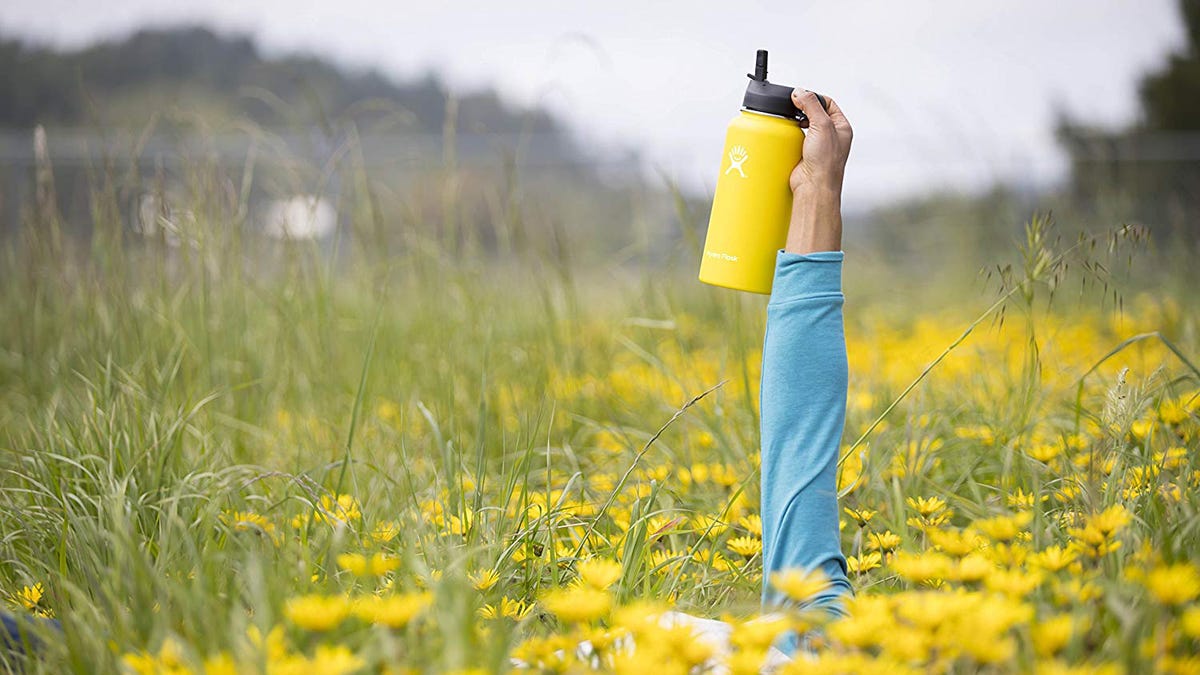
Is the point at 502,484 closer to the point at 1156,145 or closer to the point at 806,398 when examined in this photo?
the point at 806,398

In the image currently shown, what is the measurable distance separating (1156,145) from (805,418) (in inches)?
383

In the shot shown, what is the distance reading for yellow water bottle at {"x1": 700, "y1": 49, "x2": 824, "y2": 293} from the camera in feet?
5.03

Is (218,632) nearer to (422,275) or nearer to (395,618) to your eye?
(395,618)

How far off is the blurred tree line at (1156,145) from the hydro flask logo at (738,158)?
7085 mm

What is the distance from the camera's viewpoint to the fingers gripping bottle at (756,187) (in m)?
1.53

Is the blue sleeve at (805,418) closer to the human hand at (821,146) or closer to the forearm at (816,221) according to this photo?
the forearm at (816,221)

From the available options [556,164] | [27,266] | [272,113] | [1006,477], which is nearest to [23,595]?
[27,266]

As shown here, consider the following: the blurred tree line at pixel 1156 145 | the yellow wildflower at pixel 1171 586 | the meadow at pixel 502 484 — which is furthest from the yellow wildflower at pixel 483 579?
the blurred tree line at pixel 1156 145

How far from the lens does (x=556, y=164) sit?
413 inches

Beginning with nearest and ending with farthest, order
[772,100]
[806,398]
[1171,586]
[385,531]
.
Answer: [1171,586], [806,398], [772,100], [385,531]

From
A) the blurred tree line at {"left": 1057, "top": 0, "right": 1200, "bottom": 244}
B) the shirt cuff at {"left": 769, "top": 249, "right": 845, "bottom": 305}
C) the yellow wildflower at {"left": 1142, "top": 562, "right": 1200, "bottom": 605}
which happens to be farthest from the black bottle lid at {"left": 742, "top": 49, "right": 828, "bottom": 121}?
the blurred tree line at {"left": 1057, "top": 0, "right": 1200, "bottom": 244}

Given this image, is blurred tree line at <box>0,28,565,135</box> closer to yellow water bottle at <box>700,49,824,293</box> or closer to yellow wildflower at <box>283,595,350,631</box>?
yellow water bottle at <box>700,49,824,293</box>

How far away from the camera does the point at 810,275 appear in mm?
1428

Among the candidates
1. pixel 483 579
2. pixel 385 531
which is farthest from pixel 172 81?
pixel 483 579
